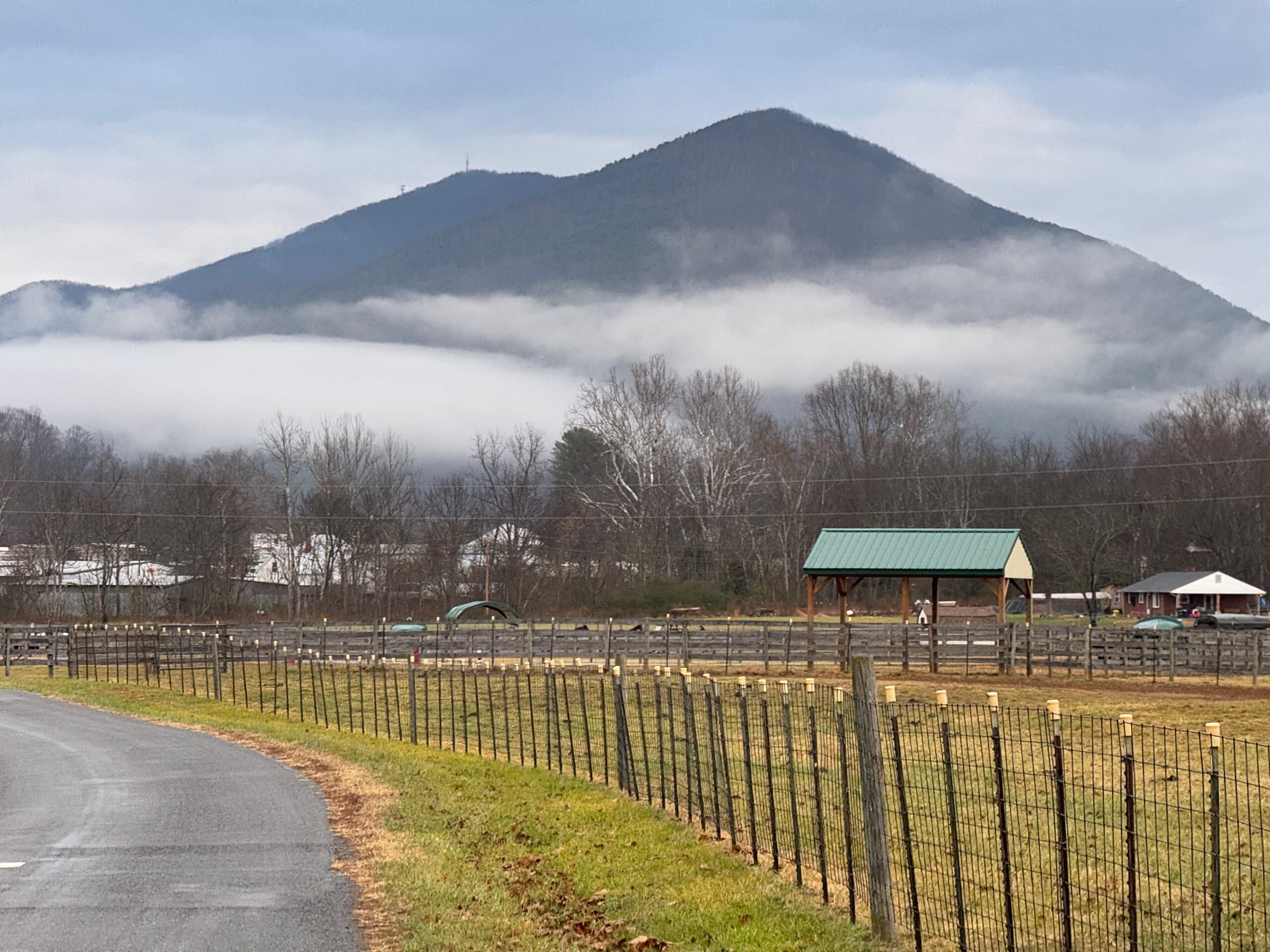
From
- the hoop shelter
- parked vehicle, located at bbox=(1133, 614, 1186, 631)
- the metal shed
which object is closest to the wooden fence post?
the metal shed

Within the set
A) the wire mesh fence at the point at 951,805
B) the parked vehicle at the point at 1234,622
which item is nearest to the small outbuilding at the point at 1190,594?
the parked vehicle at the point at 1234,622

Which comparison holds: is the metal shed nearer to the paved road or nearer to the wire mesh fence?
the wire mesh fence

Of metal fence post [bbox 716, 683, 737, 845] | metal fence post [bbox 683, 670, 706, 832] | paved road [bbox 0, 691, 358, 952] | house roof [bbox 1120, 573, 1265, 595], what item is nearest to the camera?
paved road [bbox 0, 691, 358, 952]

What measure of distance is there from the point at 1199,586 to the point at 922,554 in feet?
172

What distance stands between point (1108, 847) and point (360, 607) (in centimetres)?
8024

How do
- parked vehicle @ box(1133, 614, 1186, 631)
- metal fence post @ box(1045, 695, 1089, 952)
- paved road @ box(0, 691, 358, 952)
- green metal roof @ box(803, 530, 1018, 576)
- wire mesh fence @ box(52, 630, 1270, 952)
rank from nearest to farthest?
1. metal fence post @ box(1045, 695, 1089, 952)
2. wire mesh fence @ box(52, 630, 1270, 952)
3. paved road @ box(0, 691, 358, 952)
4. green metal roof @ box(803, 530, 1018, 576)
5. parked vehicle @ box(1133, 614, 1186, 631)

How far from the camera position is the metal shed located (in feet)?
137

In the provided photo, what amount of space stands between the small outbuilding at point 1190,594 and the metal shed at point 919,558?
46379mm

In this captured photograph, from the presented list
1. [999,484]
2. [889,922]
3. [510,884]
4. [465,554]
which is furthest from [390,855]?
[999,484]

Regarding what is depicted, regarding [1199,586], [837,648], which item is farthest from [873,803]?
[1199,586]

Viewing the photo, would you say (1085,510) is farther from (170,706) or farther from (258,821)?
(258,821)

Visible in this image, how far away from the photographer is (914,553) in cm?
4291

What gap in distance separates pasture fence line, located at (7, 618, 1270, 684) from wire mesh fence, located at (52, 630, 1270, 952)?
10972 millimetres

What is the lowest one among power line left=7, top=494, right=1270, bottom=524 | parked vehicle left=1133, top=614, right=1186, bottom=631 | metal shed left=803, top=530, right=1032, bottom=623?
parked vehicle left=1133, top=614, right=1186, bottom=631
